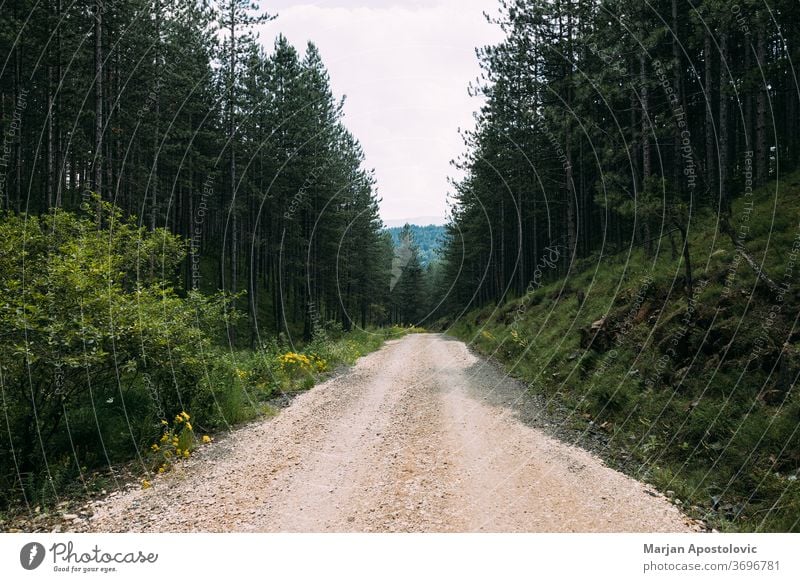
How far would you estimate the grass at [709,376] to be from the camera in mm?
4746

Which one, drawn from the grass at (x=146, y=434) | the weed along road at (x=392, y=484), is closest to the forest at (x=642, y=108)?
the weed along road at (x=392, y=484)

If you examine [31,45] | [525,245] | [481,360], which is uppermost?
[31,45]

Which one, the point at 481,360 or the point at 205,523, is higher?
the point at 205,523

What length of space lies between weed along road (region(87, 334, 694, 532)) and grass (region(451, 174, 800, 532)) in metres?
0.82

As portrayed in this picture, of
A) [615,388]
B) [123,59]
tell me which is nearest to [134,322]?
[615,388]

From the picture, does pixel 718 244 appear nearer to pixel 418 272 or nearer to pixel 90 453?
pixel 90 453

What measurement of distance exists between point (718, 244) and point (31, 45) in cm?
2982

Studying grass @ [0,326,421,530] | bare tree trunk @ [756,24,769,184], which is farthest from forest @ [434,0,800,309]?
grass @ [0,326,421,530]

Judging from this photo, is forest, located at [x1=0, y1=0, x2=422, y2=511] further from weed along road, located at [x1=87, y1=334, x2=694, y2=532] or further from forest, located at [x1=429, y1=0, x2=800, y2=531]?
forest, located at [x1=429, y1=0, x2=800, y2=531]

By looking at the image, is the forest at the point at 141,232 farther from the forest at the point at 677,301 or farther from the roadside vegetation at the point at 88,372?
the forest at the point at 677,301

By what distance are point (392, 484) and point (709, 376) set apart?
5.51 m

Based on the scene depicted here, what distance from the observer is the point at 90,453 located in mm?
6410

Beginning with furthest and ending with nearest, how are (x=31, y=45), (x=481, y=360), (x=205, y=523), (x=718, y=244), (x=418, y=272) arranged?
Answer: (x=418, y=272)
(x=31, y=45)
(x=481, y=360)
(x=718, y=244)
(x=205, y=523)

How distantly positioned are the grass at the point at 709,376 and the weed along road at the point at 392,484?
817 millimetres
